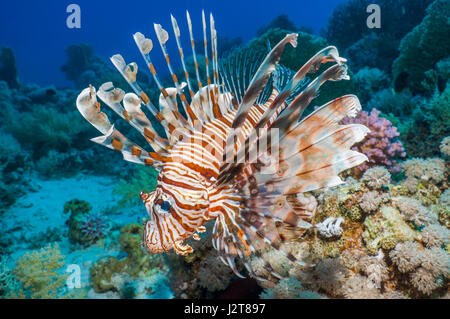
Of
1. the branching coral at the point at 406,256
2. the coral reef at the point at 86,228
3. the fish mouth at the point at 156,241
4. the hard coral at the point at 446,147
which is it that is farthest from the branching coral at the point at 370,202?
the coral reef at the point at 86,228

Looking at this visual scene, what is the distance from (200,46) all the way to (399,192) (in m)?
25.7

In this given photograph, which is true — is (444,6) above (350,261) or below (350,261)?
above

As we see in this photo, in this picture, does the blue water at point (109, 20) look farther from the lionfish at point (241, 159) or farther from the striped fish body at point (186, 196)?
the striped fish body at point (186, 196)

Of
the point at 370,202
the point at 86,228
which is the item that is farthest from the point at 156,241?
the point at 86,228

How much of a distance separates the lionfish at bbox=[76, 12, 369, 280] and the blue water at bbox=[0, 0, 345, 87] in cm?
9033

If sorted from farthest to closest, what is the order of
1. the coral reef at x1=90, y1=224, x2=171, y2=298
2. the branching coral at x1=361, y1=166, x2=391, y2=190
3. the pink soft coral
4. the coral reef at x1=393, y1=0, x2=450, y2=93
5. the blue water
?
1. the blue water
2. the coral reef at x1=393, y1=0, x2=450, y2=93
3. the coral reef at x1=90, y1=224, x2=171, y2=298
4. the pink soft coral
5. the branching coral at x1=361, y1=166, x2=391, y2=190

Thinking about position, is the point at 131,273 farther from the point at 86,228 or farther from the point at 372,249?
the point at 372,249

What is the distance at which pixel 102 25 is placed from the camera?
11144 cm

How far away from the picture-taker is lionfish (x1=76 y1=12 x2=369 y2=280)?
1.70 metres

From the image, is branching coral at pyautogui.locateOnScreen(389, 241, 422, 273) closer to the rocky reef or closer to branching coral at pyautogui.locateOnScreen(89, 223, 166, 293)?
the rocky reef

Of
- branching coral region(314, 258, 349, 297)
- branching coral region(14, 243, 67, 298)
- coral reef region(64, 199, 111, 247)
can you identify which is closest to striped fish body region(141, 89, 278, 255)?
branching coral region(314, 258, 349, 297)

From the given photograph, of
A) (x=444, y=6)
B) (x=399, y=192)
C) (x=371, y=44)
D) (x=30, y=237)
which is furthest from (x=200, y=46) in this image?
(x=399, y=192)

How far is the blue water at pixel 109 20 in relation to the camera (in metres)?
90.5
